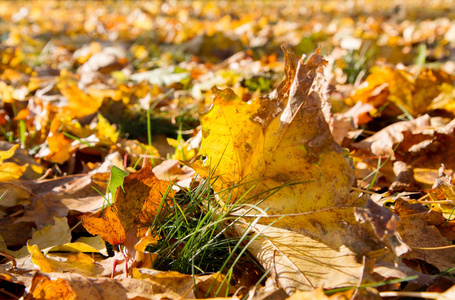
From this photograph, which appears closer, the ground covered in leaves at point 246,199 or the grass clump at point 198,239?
the ground covered in leaves at point 246,199

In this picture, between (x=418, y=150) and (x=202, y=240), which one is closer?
(x=202, y=240)

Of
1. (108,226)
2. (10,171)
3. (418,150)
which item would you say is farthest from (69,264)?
(418,150)

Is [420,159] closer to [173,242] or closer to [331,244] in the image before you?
[331,244]

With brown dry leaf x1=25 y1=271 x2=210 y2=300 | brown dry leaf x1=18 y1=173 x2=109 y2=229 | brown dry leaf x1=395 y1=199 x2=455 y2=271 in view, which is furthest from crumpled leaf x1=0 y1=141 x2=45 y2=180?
brown dry leaf x1=395 y1=199 x2=455 y2=271

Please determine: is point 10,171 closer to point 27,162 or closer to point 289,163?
point 27,162

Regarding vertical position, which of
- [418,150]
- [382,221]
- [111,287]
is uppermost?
[382,221]

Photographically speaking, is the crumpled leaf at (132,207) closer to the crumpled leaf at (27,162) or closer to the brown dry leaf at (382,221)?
the brown dry leaf at (382,221)

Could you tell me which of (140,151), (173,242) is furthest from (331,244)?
(140,151)

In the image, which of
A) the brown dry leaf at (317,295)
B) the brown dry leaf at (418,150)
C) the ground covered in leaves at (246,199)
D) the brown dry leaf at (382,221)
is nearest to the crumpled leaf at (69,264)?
the ground covered in leaves at (246,199)

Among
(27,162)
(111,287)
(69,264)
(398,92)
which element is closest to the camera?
(111,287)
